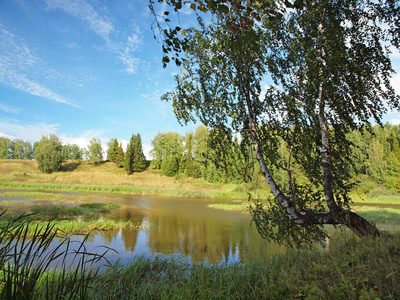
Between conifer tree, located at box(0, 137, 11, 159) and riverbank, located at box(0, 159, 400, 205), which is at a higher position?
conifer tree, located at box(0, 137, 11, 159)

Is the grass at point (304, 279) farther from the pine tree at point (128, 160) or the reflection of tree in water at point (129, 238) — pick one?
the pine tree at point (128, 160)

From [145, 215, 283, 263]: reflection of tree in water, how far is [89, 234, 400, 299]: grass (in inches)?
87.4

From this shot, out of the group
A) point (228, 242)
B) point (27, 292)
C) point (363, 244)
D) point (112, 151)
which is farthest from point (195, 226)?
point (112, 151)

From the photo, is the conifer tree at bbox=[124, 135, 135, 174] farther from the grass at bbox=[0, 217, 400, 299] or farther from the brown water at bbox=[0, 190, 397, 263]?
the grass at bbox=[0, 217, 400, 299]

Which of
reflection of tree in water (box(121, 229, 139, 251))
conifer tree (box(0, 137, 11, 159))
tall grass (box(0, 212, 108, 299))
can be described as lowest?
reflection of tree in water (box(121, 229, 139, 251))

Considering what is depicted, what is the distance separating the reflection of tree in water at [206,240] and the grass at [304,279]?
7.28 ft

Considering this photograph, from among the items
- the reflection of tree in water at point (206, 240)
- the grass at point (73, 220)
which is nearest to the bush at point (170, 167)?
the grass at point (73, 220)

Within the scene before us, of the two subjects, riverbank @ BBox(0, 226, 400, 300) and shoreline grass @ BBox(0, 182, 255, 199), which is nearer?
riverbank @ BBox(0, 226, 400, 300)

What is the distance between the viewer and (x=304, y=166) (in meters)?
6.88

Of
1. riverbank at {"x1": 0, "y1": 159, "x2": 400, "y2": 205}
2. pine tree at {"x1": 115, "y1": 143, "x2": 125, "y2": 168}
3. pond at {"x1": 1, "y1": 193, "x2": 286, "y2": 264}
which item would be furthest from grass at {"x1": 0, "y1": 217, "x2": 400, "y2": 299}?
pine tree at {"x1": 115, "y1": 143, "x2": 125, "y2": 168}

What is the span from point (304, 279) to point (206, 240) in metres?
9.06

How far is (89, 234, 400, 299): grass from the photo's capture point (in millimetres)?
3705

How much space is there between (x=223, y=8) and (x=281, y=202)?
4874mm

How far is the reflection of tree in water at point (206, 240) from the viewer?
1086 cm
